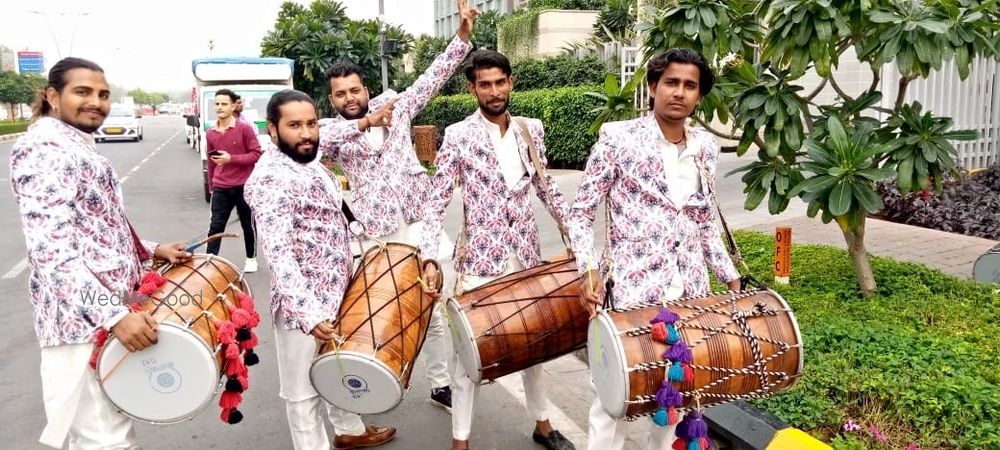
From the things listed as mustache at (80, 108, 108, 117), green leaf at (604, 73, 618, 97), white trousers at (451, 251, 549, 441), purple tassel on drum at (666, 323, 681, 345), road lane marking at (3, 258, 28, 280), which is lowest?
road lane marking at (3, 258, 28, 280)

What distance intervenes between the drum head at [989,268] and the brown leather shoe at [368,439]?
403 centimetres

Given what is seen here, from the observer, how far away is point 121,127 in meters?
33.0

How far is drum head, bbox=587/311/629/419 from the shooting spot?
8.59ft

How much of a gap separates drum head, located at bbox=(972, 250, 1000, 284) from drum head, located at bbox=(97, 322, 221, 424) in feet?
16.1

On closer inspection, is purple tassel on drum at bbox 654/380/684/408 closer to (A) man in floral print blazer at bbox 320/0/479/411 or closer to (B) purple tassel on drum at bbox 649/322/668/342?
(B) purple tassel on drum at bbox 649/322/668/342

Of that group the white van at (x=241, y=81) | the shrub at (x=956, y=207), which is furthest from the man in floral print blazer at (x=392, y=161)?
the white van at (x=241, y=81)

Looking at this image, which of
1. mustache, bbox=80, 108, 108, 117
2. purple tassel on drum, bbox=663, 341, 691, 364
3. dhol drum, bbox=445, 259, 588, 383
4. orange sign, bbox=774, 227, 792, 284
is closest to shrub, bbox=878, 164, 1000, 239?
orange sign, bbox=774, 227, 792, 284

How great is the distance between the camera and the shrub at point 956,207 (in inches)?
304

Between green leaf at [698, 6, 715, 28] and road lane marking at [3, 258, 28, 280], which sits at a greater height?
green leaf at [698, 6, 715, 28]

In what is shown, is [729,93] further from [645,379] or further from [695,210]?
[645,379]

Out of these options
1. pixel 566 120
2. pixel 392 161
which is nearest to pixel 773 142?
pixel 392 161

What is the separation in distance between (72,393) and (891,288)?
193 inches

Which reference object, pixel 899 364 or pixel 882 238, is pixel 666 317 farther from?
pixel 882 238

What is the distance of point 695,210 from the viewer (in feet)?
9.99
